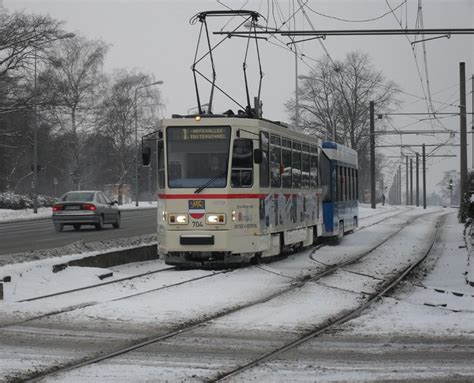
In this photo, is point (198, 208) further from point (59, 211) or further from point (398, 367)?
point (59, 211)

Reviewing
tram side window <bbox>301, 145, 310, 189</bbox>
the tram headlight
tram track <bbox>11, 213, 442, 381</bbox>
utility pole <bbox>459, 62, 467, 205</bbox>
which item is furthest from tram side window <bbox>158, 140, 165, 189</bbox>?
utility pole <bbox>459, 62, 467, 205</bbox>

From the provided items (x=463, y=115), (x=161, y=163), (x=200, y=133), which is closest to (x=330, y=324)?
(x=200, y=133)

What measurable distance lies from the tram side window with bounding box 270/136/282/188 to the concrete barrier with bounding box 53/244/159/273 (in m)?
3.58

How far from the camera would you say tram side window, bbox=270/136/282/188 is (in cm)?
1772

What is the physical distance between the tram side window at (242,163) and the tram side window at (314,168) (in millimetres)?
5240

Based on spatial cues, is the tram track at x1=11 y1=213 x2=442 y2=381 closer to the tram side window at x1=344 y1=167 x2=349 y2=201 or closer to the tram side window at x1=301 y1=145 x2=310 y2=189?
the tram side window at x1=301 y1=145 x2=310 y2=189

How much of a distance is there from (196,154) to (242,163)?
3.06 ft

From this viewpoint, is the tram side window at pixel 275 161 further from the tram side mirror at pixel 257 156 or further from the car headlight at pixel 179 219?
the car headlight at pixel 179 219

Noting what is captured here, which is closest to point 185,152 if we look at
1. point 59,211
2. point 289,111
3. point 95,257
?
point 95,257

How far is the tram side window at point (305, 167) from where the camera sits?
20.6 m

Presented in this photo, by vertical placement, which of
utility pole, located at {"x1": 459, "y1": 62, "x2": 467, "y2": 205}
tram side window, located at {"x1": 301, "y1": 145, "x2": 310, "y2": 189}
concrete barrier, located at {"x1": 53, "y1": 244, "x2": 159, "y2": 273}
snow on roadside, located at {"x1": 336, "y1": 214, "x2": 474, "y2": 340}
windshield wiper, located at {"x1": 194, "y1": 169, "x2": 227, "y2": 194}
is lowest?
snow on roadside, located at {"x1": 336, "y1": 214, "x2": 474, "y2": 340}

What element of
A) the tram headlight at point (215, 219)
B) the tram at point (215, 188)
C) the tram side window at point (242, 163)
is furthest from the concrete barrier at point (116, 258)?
the tram side window at point (242, 163)

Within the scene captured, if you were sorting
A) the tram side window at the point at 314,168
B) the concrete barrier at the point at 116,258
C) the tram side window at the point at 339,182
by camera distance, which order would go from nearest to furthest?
the concrete barrier at the point at 116,258 → the tram side window at the point at 314,168 → the tram side window at the point at 339,182

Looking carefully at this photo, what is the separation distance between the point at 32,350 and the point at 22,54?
3481cm
